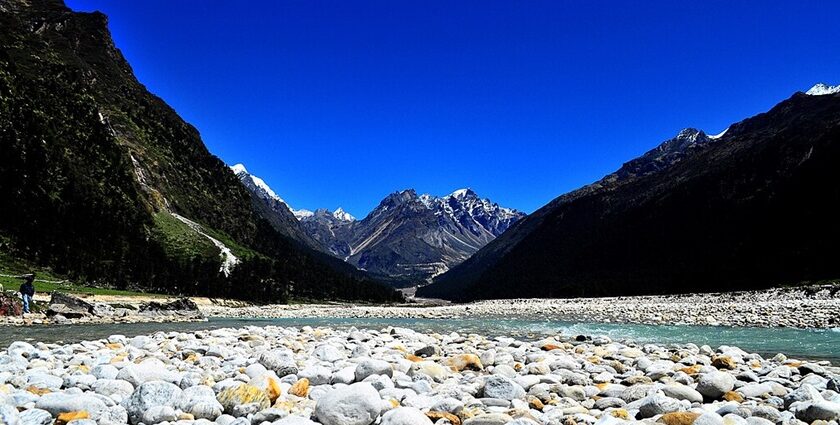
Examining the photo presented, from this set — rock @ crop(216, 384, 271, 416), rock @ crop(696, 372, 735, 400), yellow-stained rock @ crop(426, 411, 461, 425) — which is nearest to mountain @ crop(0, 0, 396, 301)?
rock @ crop(216, 384, 271, 416)

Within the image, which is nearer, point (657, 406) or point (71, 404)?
point (71, 404)

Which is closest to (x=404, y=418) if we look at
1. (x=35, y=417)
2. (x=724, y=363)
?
(x=35, y=417)

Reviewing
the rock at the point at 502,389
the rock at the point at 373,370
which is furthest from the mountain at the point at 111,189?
the rock at the point at 502,389

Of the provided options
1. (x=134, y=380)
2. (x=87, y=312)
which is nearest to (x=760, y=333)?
(x=134, y=380)

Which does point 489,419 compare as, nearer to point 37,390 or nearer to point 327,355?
point 327,355

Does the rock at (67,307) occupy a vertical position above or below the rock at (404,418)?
above

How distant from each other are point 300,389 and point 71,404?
10.5 ft

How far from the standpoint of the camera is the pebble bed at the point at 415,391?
688 cm

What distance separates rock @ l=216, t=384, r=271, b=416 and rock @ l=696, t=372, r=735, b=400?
713 centimetres

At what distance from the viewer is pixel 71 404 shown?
7.09 meters

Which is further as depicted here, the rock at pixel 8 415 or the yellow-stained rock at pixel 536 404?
the yellow-stained rock at pixel 536 404

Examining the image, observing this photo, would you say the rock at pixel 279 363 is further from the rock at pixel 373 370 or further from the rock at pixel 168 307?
the rock at pixel 168 307

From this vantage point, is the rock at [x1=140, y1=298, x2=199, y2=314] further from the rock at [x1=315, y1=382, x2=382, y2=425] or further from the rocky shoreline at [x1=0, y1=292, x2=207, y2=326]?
the rock at [x1=315, y1=382, x2=382, y2=425]

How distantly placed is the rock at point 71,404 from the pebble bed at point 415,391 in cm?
2
